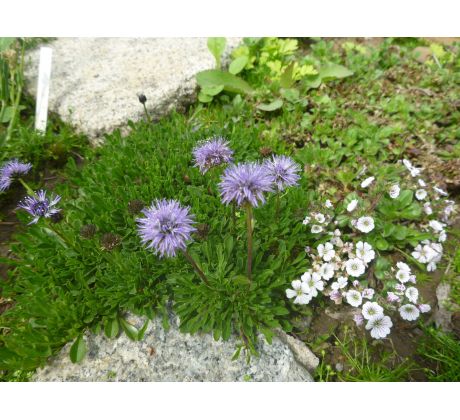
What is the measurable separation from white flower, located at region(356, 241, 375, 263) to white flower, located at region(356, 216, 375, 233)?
0.11 metres

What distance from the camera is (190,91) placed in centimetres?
427

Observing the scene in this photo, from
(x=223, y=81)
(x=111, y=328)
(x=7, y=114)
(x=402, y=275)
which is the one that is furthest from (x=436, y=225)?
(x=7, y=114)

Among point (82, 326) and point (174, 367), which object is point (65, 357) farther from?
point (174, 367)

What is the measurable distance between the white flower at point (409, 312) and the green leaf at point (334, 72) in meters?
2.54

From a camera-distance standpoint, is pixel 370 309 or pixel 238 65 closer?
pixel 370 309

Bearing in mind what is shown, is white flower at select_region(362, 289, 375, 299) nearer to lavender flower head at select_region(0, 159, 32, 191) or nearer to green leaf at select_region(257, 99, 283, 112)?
green leaf at select_region(257, 99, 283, 112)

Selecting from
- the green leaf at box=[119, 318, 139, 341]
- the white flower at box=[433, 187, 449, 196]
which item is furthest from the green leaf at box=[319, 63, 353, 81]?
the green leaf at box=[119, 318, 139, 341]

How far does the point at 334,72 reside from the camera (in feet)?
13.5

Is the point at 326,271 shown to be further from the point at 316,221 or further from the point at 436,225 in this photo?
the point at 436,225

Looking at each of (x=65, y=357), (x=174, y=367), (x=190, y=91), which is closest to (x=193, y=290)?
(x=174, y=367)

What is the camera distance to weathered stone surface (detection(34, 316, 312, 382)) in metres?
2.45

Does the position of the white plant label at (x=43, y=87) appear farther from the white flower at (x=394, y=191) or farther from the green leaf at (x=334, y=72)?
the white flower at (x=394, y=191)

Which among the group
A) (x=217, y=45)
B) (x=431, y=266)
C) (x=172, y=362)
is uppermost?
(x=217, y=45)

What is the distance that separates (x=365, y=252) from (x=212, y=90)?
2.38 meters
